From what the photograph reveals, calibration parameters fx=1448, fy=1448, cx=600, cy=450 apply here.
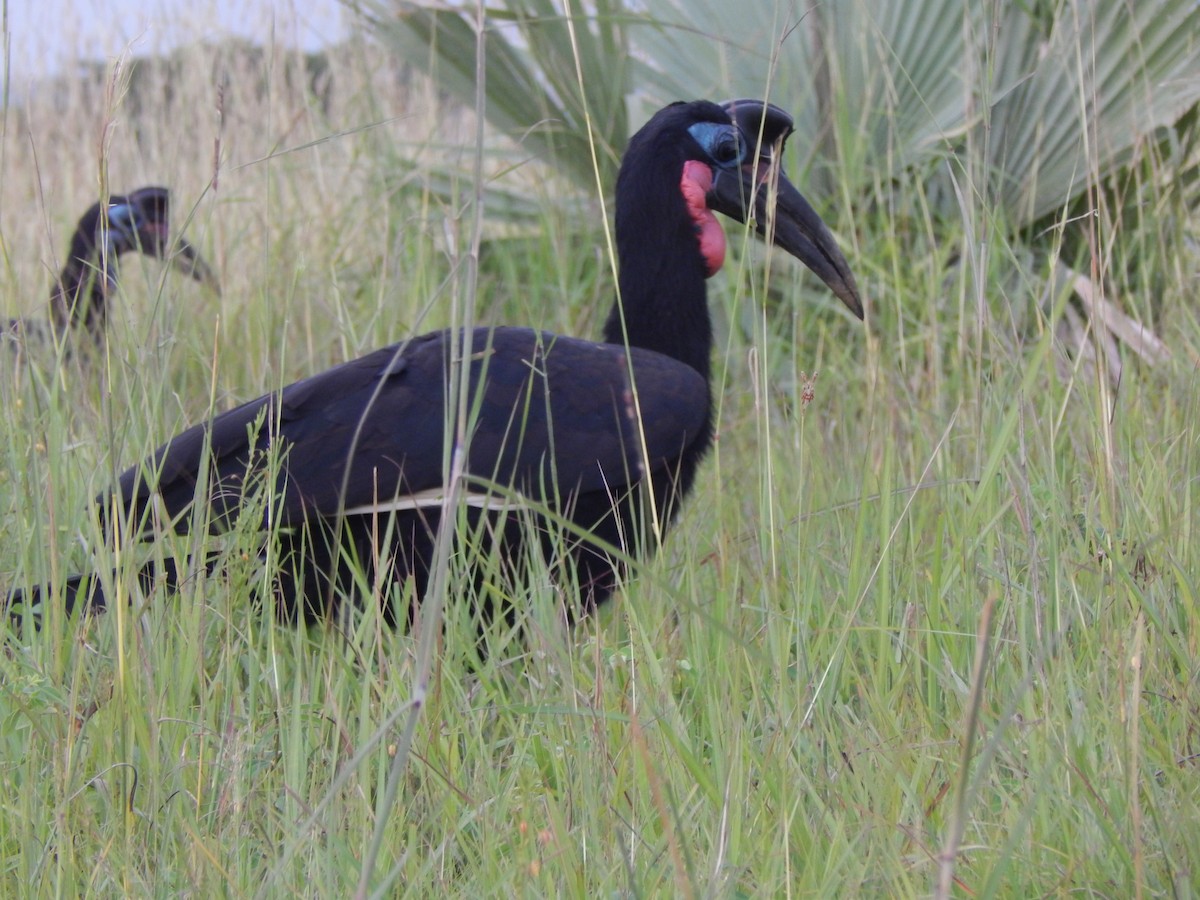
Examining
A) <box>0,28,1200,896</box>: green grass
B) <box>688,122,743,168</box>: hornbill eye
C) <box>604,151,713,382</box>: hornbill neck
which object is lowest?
<box>0,28,1200,896</box>: green grass

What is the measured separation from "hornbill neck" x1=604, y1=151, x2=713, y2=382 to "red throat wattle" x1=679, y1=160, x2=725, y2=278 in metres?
0.01

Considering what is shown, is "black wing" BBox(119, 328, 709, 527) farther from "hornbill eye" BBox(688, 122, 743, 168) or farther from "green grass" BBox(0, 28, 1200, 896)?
"hornbill eye" BBox(688, 122, 743, 168)

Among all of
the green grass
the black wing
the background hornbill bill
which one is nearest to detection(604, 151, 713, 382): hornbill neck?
the background hornbill bill

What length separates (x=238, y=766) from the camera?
1.50 m

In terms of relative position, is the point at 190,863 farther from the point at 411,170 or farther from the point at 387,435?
the point at 411,170

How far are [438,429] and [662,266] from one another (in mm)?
628

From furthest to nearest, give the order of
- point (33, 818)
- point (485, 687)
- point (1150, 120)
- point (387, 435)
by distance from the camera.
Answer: point (1150, 120)
point (387, 435)
point (485, 687)
point (33, 818)

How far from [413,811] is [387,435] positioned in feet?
2.94

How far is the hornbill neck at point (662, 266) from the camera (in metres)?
2.78

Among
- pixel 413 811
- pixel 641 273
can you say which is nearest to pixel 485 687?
pixel 413 811

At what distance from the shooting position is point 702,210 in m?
2.84

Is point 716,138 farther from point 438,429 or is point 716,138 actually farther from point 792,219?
point 438,429

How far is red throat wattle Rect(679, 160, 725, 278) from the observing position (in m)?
2.81

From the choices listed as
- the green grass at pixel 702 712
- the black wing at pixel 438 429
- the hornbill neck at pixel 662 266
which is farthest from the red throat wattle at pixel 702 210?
the green grass at pixel 702 712
